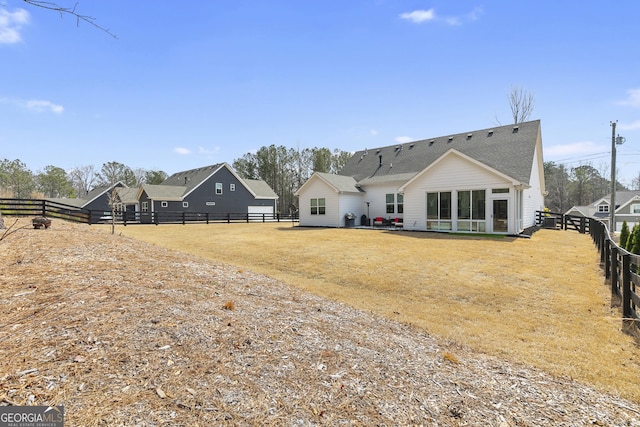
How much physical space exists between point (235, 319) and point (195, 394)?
65.0 inches

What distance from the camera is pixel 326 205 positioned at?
23.3m

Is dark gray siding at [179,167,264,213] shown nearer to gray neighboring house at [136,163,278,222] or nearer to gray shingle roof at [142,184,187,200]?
gray neighboring house at [136,163,278,222]

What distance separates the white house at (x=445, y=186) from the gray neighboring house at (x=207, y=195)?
1477 cm

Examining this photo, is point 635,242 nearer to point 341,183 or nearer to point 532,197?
point 532,197

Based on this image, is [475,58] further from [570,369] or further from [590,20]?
[570,369]

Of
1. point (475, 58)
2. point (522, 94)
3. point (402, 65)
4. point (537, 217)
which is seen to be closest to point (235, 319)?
point (402, 65)

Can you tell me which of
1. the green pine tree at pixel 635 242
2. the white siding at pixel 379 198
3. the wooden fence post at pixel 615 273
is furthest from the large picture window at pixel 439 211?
the wooden fence post at pixel 615 273

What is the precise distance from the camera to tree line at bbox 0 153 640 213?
4959cm

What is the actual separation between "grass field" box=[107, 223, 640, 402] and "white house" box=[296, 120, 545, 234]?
295 centimetres

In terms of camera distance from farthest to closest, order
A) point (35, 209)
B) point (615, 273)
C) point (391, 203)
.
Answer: point (391, 203) < point (35, 209) < point (615, 273)

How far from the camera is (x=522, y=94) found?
33562 mm

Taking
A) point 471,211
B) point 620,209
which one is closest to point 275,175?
point 471,211

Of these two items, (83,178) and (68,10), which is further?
(83,178)

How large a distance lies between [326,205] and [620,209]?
50.7m
